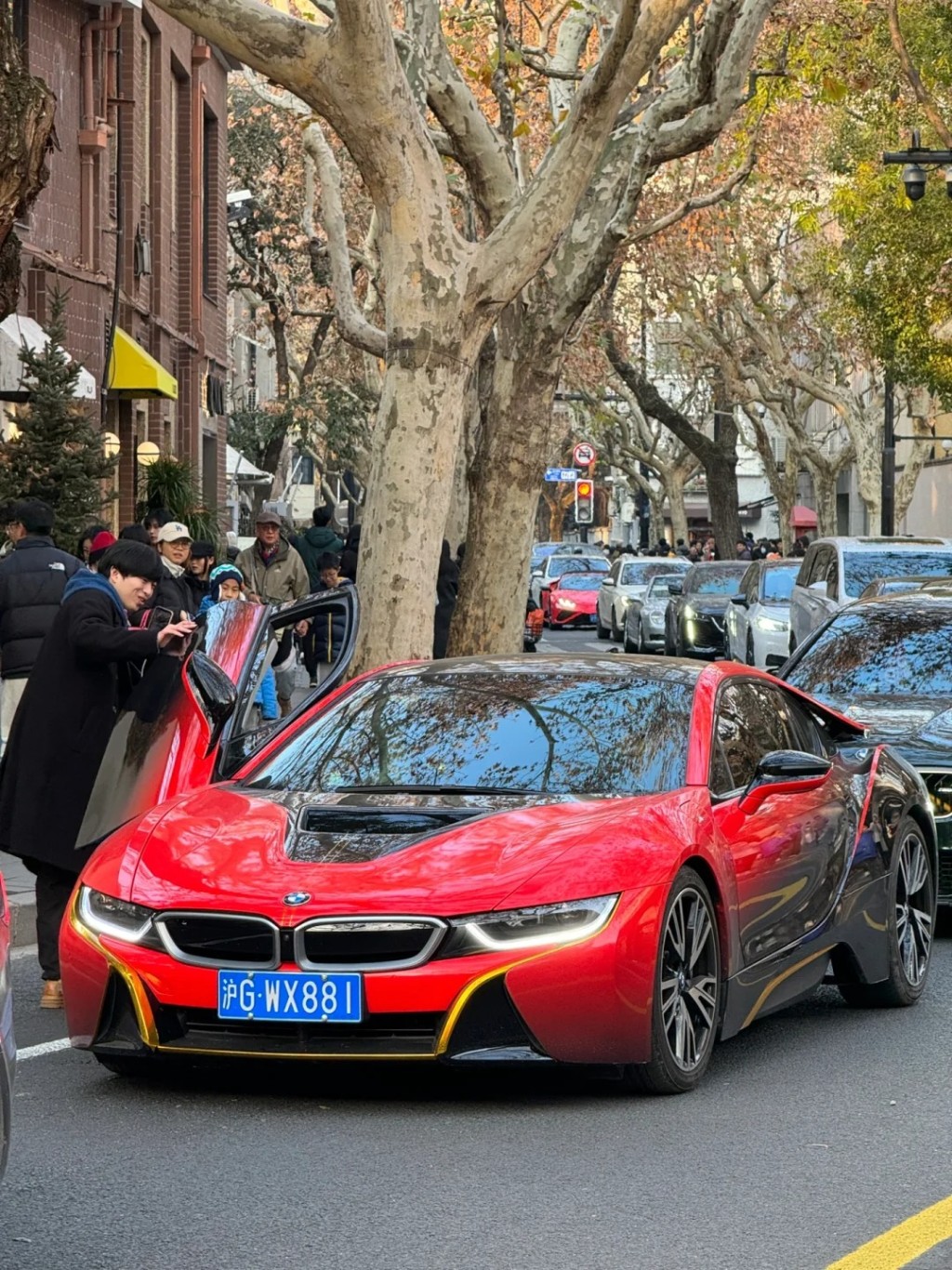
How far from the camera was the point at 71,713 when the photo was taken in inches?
343

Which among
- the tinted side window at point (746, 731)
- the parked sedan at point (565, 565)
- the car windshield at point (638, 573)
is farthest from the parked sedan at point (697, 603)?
the parked sedan at point (565, 565)

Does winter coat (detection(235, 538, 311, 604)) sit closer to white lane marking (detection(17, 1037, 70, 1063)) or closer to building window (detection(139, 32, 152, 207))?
white lane marking (detection(17, 1037, 70, 1063))

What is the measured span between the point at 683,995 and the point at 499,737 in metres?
1.16

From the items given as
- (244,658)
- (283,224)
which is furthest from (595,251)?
(283,224)

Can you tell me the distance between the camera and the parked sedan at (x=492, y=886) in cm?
659

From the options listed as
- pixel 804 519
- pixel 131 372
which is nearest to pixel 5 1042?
pixel 131 372

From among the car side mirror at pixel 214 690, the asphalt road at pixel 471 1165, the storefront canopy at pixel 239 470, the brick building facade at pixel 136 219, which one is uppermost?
the brick building facade at pixel 136 219

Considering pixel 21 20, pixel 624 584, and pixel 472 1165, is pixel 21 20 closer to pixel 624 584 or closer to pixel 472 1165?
pixel 472 1165

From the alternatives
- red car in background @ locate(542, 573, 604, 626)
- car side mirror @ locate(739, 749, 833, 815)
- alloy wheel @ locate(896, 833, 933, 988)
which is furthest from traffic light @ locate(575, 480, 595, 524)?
car side mirror @ locate(739, 749, 833, 815)

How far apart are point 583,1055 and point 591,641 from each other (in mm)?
39042

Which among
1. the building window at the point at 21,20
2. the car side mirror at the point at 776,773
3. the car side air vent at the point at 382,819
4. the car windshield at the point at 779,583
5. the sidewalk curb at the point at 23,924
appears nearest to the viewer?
the car side air vent at the point at 382,819

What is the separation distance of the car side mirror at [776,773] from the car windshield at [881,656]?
13.0ft

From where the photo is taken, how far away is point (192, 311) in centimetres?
3656

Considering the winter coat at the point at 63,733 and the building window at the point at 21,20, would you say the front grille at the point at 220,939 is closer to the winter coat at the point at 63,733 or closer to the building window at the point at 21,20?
the winter coat at the point at 63,733
